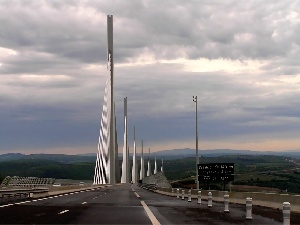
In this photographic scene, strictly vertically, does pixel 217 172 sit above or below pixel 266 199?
above

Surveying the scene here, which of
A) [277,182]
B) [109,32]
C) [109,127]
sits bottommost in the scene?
[277,182]

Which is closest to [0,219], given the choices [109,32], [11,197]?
[11,197]

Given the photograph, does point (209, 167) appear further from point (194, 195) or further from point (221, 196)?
point (221, 196)

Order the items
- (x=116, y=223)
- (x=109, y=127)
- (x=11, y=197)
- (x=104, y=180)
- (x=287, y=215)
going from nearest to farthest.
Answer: (x=287, y=215) → (x=116, y=223) → (x=11, y=197) → (x=109, y=127) → (x=104, y=180)

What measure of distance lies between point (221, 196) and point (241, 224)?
67.0ft

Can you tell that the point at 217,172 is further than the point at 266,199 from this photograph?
Yes

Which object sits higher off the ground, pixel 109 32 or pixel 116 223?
pixel 109 32

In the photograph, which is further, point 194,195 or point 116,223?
point 194,195

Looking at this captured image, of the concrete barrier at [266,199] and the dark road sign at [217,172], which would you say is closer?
the concrete barrier at [266,199]

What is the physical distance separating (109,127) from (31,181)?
19.5 m

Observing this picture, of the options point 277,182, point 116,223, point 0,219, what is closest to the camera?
point 116,223

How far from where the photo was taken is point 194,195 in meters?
46.7

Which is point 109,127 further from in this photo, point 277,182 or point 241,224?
point 241,224

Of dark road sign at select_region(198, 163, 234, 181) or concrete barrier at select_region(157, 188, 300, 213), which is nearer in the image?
concrete barrier at select_region(157, 188, 300, 213)
